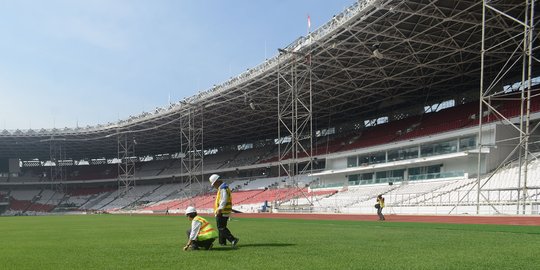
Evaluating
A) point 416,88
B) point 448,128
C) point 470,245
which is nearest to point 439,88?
point 416,88

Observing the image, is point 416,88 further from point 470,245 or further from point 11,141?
point 11,141

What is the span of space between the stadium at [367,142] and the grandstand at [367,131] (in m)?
0.16

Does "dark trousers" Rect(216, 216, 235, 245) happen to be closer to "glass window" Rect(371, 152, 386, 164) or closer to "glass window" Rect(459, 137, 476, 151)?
"glass window" Rect(459, 137, 476, 151)

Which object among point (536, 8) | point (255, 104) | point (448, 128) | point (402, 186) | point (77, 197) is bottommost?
point (77, 197)

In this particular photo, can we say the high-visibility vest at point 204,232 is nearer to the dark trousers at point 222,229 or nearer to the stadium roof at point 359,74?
the dark trousers at point 222,229

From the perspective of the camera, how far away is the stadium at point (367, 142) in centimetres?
905

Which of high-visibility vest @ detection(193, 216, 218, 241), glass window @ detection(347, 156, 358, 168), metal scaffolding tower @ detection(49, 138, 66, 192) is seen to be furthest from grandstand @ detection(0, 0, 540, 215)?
high-visibility vest @ detection(193, 216, 218, 241)

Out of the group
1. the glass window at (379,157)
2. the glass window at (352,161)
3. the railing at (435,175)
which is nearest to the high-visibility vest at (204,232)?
the railing at (435,175)

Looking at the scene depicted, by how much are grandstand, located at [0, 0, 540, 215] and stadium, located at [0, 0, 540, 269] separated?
0.16 metres

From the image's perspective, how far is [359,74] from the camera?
119 feet

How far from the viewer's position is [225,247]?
788 cm

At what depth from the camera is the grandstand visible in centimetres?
2508

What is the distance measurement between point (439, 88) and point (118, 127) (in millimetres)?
38078

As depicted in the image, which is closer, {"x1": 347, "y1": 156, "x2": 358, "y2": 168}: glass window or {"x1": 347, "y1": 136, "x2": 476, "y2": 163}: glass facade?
{"x1": 347, "y1": 136, "x2": 476, "y2": 163}: glass facade
